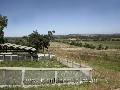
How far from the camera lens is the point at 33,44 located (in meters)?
63.6

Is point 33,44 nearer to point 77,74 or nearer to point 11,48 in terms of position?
point 11,48

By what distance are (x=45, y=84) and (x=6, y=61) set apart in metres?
16.6

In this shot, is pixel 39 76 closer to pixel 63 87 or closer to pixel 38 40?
pixel 63 87

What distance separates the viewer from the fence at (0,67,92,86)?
62.2 feet

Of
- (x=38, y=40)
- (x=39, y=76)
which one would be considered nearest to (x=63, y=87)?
(x=39, y=76)

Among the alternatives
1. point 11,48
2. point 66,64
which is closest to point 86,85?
point 66,64

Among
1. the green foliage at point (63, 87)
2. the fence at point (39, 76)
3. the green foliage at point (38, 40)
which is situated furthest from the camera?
the green foliage at point (38, 40)

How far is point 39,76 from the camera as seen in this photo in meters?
19.9

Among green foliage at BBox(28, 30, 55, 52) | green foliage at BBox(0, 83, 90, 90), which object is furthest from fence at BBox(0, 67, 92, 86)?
green foliage at BBox(28, 30, 55, 52)

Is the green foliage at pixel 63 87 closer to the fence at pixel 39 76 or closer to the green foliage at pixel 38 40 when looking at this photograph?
the fence at pixel 39 76

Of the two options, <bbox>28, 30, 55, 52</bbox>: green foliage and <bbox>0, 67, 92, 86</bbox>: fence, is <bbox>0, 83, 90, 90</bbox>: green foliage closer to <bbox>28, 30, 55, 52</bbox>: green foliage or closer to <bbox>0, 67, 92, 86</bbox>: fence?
<bbox>0, 67, 92, 86</bbox>: fence

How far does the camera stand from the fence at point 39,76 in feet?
62.2

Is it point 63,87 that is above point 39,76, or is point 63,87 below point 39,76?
below

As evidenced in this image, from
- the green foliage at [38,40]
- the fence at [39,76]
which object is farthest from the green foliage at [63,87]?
the green foliage at [38,40]
